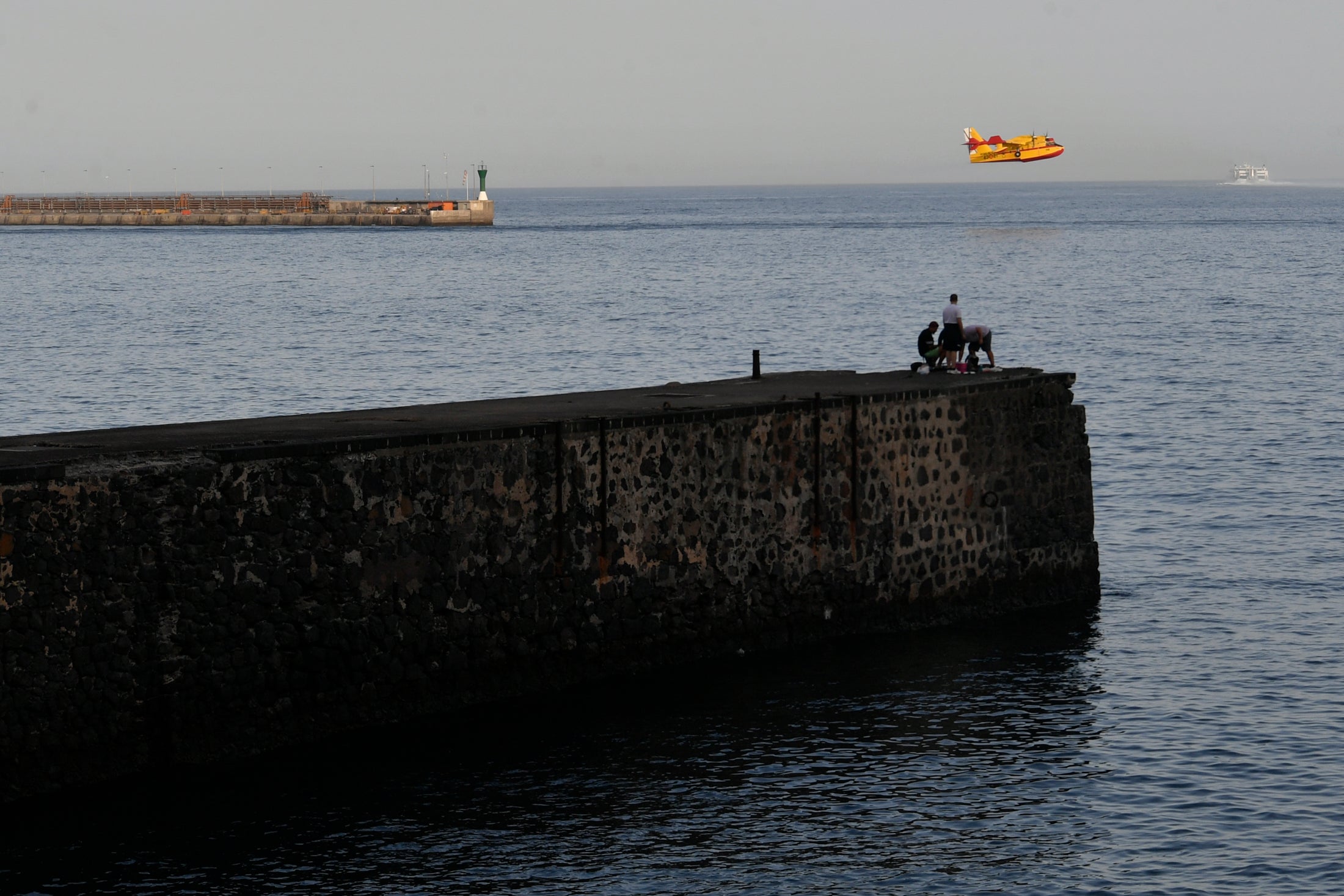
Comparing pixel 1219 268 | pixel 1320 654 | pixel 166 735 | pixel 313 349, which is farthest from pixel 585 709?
pixel 1219 268

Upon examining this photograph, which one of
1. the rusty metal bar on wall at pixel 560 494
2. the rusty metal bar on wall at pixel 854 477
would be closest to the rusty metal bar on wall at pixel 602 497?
the rusty metal bar on wall at pixel 560 494

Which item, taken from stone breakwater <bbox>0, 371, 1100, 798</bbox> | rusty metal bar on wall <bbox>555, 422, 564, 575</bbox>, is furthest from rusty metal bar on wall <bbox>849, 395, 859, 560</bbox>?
rusty metal bar on wall <bbox>555, 422, 564, 575</bbox>

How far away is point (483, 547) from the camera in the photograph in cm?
2159

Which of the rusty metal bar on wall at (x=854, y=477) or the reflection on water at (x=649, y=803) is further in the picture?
the rusty metal bar on wall at (x=854, y=477)

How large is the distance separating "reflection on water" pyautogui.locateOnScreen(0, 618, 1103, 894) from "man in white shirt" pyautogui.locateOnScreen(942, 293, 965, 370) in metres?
8.15

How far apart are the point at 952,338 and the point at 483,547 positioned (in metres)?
11.5

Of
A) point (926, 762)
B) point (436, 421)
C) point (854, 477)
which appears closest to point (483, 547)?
point (436, 421)

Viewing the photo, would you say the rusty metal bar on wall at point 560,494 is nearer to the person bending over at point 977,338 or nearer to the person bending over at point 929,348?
the person bending over at point 929,348

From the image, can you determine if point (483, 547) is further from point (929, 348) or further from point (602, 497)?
point (929, 348)

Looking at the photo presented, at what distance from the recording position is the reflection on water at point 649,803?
1647 centimetres

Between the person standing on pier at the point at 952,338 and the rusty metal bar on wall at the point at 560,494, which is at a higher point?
the person standing on pier at the point at 952,338

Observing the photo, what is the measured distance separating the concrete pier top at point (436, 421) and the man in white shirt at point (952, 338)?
0.52m

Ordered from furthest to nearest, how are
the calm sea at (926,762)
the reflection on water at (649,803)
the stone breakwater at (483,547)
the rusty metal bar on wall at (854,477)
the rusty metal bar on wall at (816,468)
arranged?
the rusty metal bar on wall at (854,477) < the rusty metal bar on wall at (816,468) < the stone breakwater at (483,547) < the calm sea at (926,762) < the reflection on water at (649,803)

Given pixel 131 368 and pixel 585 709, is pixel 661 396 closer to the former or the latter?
pixel 585 709
